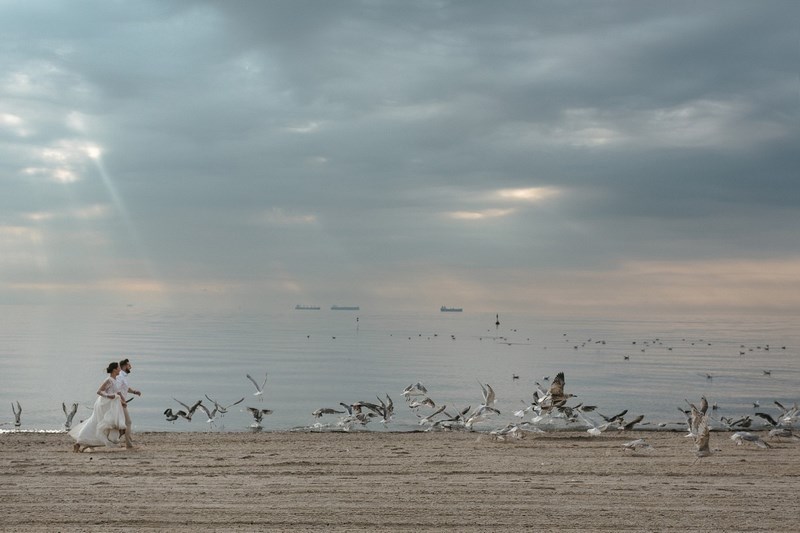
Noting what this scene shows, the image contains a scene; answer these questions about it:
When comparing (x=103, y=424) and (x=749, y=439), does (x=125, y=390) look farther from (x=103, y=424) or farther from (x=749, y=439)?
(x=749, y=439)

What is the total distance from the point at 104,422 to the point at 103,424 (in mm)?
48

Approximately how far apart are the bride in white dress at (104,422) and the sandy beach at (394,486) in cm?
29

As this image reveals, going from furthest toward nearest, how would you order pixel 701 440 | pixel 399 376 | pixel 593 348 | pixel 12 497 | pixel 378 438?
pixel 593 348 < pixel 399 376 < pixel 378 438 < pixel 701 440 < pixel 12 497

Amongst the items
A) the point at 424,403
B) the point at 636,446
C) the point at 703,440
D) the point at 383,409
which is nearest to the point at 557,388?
the point at 424,403

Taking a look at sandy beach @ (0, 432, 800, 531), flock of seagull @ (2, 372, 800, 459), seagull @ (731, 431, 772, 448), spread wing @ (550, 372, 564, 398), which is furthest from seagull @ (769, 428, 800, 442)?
spread wing @ (550, 372, 564, 398)

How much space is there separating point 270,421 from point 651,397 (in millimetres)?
17169

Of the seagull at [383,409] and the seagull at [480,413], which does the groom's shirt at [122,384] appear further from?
the seagull at [480,413]

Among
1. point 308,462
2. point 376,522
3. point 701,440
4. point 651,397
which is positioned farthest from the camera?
point 651,397

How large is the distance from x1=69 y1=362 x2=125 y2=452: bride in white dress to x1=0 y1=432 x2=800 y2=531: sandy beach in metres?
0.29

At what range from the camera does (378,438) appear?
18844 mm

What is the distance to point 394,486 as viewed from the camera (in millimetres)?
12344

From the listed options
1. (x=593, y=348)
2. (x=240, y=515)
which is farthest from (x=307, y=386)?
(x=593, y=348)

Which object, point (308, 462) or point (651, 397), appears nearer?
point (308, 462)

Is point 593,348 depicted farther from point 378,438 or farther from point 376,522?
point 376,522
